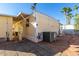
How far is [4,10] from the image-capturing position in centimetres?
362

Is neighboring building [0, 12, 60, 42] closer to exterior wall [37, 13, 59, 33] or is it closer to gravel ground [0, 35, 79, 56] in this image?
exterior wall [37, 13, 59, 33]

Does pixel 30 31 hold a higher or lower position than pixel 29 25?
lower

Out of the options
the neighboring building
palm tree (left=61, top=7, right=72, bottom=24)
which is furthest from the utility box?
palm tree (left=61, top=7, right=72, bottom=24)

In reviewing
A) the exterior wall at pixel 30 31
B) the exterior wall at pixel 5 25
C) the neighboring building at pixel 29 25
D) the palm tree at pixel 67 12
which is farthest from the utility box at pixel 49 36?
the exterior wall at pixel 5 25

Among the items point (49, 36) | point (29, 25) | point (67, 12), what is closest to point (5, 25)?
point (29, 25)

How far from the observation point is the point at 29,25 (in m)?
3.75

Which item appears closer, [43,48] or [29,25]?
[43,48]

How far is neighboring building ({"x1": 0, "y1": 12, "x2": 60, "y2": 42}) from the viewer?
11.9ft

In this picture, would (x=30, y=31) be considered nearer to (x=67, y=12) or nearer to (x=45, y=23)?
(x=45, y=23)

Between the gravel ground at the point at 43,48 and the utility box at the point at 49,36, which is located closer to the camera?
the gravel ground at the point at 43,48

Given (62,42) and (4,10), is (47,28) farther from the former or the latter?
(4,10)

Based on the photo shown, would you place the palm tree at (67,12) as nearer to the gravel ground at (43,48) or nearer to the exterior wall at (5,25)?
the gravel ground at (43,48)

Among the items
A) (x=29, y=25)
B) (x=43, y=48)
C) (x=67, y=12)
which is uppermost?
(x=67, y=12)

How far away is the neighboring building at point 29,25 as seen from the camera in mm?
3641
